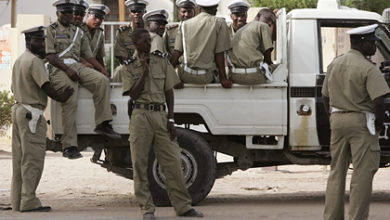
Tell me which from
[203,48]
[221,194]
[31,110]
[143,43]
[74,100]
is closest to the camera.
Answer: [143,43]

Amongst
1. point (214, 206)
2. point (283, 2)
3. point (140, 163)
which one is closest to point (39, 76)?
point (140, 163)

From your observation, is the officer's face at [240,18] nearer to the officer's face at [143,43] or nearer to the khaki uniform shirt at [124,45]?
the khaki uniform shirt at [124,45]

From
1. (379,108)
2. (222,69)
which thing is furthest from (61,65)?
(379,108)

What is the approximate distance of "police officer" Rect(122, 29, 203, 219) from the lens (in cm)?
852

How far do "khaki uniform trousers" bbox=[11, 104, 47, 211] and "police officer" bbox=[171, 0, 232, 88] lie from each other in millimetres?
1649

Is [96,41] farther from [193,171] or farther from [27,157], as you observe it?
[193,171]

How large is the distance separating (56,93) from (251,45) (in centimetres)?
214

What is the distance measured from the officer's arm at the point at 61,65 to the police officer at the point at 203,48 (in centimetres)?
108

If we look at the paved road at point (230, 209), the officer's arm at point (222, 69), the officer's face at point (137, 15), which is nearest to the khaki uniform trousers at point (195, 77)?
the officer's arm at point (222, 69)

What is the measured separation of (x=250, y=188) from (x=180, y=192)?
3863mm

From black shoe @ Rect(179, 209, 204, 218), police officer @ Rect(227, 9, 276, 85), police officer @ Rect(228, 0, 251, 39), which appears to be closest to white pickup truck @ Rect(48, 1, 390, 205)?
police officer @ Rect(227, 9, 276, 85)

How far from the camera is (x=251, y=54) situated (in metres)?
9.64

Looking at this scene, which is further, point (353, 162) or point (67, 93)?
point (67, 93)

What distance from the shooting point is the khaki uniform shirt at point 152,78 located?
862cm
